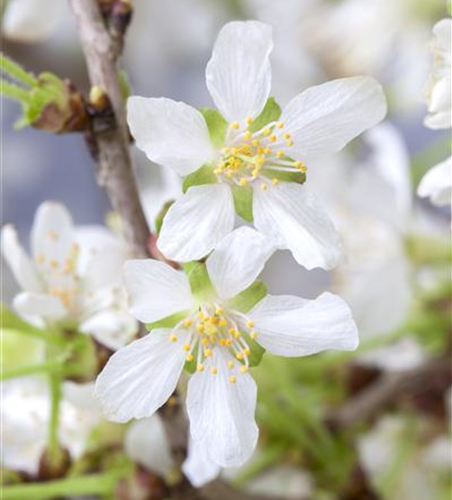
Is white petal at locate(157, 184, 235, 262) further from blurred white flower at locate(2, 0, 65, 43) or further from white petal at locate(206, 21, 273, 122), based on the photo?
blurred white flower at locate(2, 0, 65, 43)

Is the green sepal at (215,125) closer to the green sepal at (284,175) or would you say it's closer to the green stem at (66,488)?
the green sepal at (284,175)

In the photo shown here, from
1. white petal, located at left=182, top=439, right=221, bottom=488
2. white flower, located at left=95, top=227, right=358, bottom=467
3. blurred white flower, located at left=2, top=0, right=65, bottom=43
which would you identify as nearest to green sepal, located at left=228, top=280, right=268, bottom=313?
white flower, located at left=95, top=227, right=358, bottom=467

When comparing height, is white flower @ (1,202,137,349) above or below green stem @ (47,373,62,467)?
above

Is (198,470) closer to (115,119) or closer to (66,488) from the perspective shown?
(66,488)

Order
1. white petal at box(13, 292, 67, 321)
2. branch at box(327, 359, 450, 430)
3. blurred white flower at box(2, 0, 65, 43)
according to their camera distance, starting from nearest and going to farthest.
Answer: white petal at box(13, 292, 67, 321) < blurred white flower at box(2, 0, 65, 43) < branch at box(327, 359, 450, 430)

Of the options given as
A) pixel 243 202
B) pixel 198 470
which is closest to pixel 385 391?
pixel 198 470

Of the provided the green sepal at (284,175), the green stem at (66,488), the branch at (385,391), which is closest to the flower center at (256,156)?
the green sepal at (284,175)

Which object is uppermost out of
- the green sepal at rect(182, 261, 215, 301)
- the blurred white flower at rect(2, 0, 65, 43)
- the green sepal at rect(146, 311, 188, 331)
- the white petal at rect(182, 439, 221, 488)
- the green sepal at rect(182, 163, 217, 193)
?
the blurred white flower at rect(2, 0, 65, 43)

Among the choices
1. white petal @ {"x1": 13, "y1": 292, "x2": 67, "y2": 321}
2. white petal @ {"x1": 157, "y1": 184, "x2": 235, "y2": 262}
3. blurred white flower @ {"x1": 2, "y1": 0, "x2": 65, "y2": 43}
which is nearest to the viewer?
white petal @ {"x1": 157, "y1": 184, "x2": 235, "y2": 262}

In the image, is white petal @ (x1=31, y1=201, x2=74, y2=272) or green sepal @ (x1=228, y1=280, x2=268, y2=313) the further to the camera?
white petal @ (x1=31, y1=201, x2=74, y2=272)
